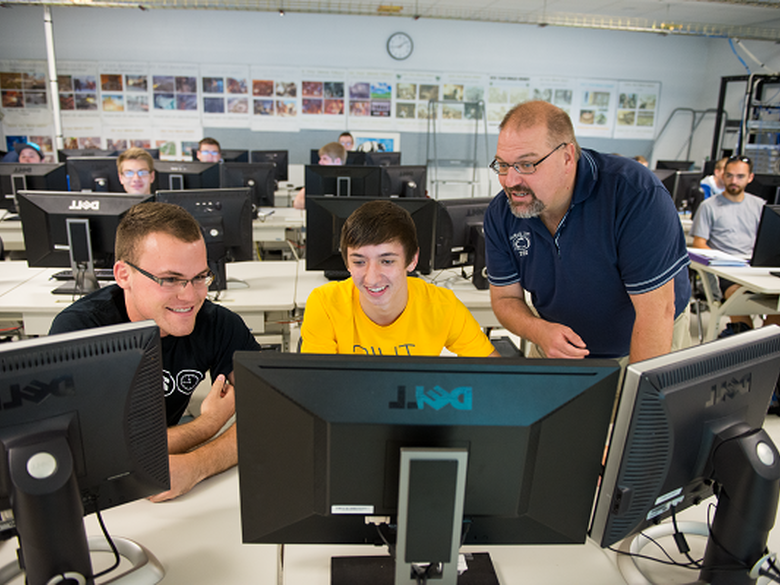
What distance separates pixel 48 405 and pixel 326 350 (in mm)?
858

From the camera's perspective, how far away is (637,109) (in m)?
8.05

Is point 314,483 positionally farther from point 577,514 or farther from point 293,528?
point 577,514

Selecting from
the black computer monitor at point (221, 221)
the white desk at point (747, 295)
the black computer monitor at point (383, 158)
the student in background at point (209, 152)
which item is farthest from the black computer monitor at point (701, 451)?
the student in background at point (209, 152)

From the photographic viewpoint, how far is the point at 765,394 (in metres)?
0.98

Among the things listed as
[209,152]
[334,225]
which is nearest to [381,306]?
[334,225]

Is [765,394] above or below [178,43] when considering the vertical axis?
below

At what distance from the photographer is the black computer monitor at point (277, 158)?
586 cm

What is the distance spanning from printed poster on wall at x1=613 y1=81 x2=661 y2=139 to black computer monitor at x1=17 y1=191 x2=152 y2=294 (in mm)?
7469

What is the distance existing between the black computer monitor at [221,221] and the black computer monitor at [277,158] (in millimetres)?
3369

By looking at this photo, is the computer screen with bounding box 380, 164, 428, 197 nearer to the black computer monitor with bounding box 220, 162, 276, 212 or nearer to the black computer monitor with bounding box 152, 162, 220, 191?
the black computer monitor with bounding box 220, 162, 276, 212

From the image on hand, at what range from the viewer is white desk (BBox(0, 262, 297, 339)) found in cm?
242

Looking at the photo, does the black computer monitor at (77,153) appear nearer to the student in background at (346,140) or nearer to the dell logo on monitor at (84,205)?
the student in background at (346,140)

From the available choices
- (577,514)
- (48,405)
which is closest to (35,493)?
(48,405)

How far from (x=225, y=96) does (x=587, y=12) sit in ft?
15.4
